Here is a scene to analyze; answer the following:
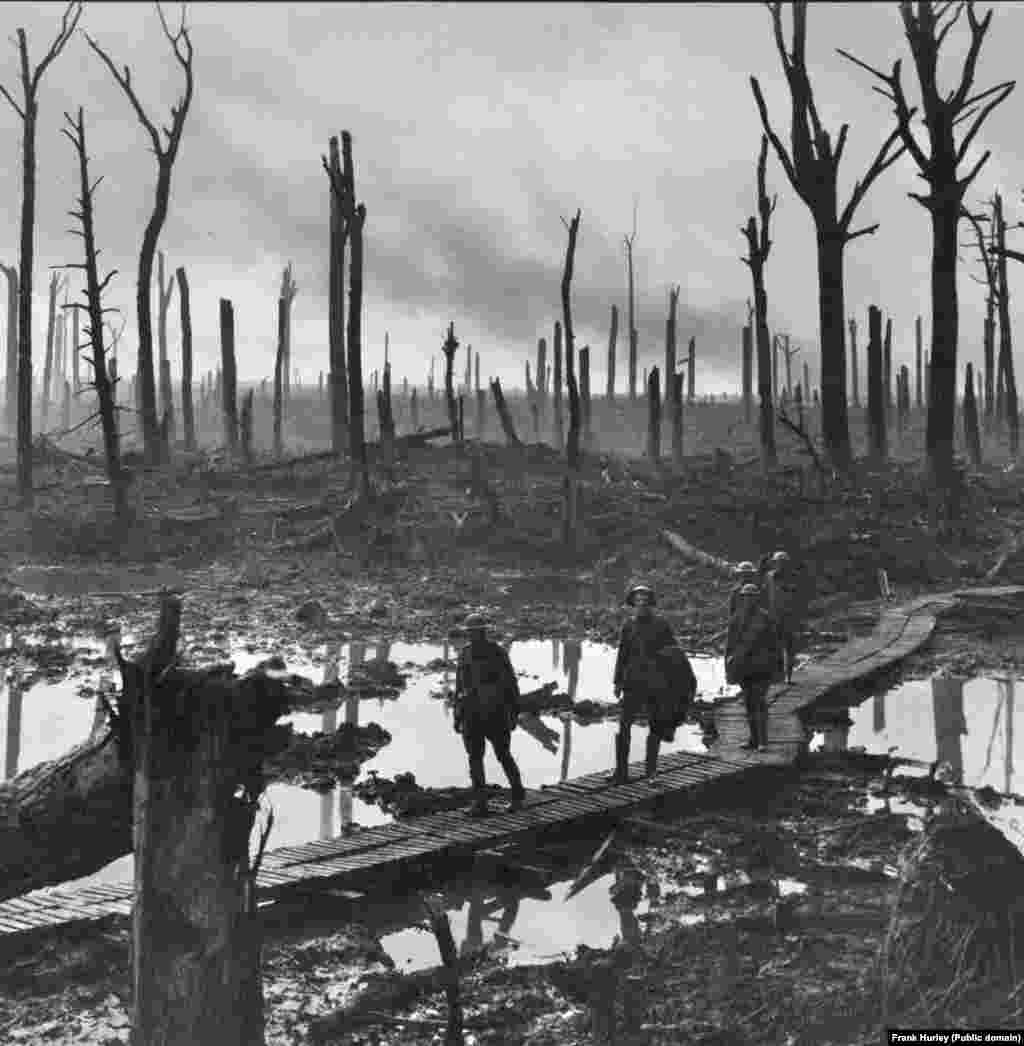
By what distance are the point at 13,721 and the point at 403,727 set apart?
12.7 ft

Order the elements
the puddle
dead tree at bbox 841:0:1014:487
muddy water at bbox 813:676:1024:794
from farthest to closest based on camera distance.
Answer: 1. dead tree at bbox 841:0:1014:487
2. muddy water at bbox 813:676:1024:794
3. the puddle

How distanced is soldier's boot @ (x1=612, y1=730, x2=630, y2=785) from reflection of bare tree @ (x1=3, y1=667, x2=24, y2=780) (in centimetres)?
486

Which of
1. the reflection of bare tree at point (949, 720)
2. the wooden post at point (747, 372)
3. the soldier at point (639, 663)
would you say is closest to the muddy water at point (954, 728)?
the reflection of bare tree at point (949, 720)

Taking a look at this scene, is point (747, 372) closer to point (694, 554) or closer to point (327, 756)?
point (694, 554)

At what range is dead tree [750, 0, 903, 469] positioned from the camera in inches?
943

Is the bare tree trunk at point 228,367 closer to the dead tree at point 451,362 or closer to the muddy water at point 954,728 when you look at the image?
the dead tree at point 451,362

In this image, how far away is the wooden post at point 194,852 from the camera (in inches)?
194

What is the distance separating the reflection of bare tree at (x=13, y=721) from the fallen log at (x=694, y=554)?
11.2 metres

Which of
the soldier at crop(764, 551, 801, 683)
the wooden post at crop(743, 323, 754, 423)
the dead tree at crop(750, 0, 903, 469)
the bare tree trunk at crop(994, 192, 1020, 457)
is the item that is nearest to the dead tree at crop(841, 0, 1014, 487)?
the dead tree at crop(750, 0, 903, 469)

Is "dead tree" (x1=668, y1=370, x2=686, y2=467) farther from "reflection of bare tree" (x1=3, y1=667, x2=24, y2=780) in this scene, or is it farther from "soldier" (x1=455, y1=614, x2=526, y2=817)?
"soldier" (x1=455, y1=614, x2=526, y2=817)

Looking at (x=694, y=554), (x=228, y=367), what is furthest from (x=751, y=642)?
(x=228, y=367)

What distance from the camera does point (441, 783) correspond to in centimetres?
1079

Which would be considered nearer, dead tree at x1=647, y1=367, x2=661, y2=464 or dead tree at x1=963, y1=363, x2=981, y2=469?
dead tree at x1=647, y1=367, x2=661, y2=464

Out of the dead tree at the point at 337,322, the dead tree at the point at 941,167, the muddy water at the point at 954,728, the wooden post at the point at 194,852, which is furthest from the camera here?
the dead tree at the point at 337,322
